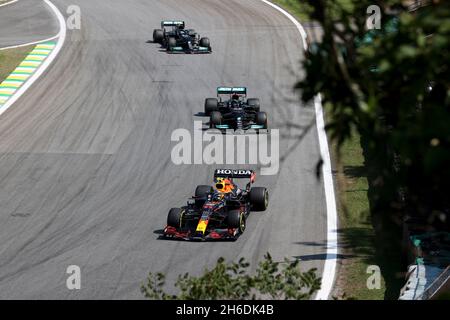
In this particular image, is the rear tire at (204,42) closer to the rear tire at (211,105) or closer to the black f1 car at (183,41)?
the black f1 car at (183,41)

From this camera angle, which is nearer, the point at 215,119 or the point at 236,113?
the point at 215,119

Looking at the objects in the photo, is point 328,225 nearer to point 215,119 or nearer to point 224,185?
point 224,185

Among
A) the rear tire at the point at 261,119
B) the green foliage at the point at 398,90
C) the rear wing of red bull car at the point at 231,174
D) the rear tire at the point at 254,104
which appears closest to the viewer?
the green foliage at the point at 398,90

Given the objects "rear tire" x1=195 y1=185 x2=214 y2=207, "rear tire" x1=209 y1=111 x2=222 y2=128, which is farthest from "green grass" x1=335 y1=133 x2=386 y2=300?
"rear tire" x1=209 y1=111 x2=222 y2=128

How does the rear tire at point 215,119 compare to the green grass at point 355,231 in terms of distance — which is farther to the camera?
the rear tire at point 215,119

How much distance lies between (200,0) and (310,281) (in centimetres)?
4309

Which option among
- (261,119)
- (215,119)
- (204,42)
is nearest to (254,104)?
(261,119)

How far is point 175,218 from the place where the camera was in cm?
2152

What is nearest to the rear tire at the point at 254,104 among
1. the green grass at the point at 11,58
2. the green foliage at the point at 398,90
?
the green grass at the point at 11,58

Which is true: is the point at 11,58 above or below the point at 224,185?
above

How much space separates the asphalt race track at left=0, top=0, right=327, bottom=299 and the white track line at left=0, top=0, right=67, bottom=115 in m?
0.38

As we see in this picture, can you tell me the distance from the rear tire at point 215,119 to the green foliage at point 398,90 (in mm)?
23470

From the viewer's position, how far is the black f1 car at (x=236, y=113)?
102ft

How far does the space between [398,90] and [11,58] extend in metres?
35.4
